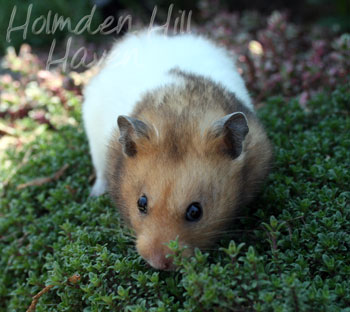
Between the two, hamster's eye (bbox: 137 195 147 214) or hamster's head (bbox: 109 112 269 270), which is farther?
hamster's eye (bbox: 137 195 147 214)

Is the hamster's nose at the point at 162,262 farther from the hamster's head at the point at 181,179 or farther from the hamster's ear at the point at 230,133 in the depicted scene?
the hamster's ear at the point at 230,133

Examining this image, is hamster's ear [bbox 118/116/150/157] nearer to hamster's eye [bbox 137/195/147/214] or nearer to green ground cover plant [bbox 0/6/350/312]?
hamster's eye [bbox 137/195/147/214]

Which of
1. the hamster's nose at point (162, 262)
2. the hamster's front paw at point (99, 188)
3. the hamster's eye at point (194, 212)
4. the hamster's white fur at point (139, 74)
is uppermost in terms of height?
the hamster's white fur at point (139, 74)

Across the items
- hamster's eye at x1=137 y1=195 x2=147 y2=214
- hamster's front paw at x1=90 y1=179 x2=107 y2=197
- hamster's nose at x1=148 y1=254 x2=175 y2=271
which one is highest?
hamster's front paw at x1=90 y1=179 x2=107 y2=197

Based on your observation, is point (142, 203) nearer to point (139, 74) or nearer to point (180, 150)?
point (180, 150)

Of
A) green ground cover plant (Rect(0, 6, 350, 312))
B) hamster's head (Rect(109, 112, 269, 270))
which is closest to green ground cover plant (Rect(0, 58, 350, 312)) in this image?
green ground cover plant (Rect(0, 6, 350, 312))

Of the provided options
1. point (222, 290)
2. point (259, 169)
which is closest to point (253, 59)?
point (259, 169)

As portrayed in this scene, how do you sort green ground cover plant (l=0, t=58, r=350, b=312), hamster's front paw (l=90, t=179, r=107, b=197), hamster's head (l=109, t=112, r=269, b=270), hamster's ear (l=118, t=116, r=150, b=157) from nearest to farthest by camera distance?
green ground cover plant (l=0, t=58, r=350, b=312) → hamster's head (l=109, t=112, r=269, b=270) → hamster's ear (l=118, t=116, r=150, b=157) → hamster's front paw (l=90, t=179, r=107, b=197)

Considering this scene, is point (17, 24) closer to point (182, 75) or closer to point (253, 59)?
point (253, 59)

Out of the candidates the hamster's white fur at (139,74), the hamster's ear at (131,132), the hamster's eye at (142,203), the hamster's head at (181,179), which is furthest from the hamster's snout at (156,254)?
the hamster's white fur at (139,74)
